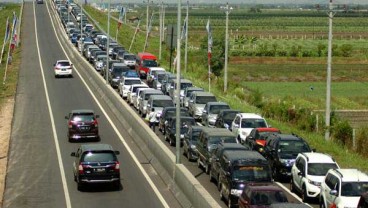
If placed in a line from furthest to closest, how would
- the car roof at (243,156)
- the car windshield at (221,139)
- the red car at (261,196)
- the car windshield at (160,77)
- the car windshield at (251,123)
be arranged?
the car windshield at (160,77) < the car windshield at (251,123) < the car windshield at (221,139) < the car roof at (243,156) < the red car at (261,196)

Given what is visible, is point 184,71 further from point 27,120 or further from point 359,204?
point 359,204

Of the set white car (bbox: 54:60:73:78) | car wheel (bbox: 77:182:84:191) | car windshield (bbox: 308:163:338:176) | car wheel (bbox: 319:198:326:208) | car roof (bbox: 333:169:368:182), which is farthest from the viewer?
white car (bbox: 54:60:73:78)

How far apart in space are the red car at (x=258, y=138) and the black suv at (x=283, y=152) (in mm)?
1616

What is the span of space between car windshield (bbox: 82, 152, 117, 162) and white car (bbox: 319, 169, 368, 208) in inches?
298

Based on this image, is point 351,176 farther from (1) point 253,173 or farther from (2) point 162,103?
(2) point 162,103

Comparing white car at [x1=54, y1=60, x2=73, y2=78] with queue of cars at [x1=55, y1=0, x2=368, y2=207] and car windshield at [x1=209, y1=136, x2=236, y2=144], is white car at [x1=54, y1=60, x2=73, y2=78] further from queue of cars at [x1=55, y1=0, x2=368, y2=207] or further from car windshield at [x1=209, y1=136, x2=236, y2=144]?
car windshield at [x1=209, y1=136, x2=236, y2=144]

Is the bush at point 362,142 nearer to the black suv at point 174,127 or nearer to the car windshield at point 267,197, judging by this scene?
the black suv at point 174,127

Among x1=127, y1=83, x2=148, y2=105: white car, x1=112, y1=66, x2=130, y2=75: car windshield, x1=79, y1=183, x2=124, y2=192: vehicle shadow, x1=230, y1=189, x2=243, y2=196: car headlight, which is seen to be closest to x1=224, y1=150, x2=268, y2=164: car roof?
x1=230, y1=189, x2=243, y2=196: car headlight

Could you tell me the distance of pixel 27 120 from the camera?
45188mm

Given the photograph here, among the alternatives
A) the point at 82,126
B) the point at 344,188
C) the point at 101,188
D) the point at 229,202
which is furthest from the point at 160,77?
the point at 344,188

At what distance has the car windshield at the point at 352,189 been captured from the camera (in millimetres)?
22984

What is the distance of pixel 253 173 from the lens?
25344mm

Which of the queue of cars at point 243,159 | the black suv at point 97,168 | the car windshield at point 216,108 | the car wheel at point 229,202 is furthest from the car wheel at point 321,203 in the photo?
the car windshield at point 216,108

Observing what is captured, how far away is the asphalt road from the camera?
86.0 feet
